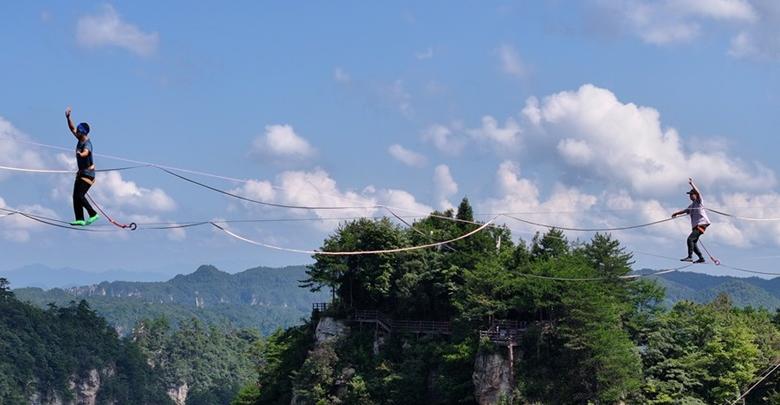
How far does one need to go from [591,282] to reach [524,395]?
243 inches

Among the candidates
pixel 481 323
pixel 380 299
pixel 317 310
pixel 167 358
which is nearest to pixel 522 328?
pixel 481 323

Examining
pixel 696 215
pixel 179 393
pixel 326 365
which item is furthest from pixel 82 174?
pixel 179 393

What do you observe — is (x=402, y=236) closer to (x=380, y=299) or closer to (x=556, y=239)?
(x=380, y=299)

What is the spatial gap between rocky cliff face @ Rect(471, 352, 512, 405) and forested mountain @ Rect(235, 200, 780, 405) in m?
0.06

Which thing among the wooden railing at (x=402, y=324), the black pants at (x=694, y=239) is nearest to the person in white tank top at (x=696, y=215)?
the black pants at (x=694, y=239)

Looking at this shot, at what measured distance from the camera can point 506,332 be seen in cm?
4500

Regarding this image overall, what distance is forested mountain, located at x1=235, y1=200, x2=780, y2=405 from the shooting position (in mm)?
43250

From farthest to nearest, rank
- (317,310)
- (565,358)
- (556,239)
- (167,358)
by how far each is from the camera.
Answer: (167,358) → (317,310) → (556,239) → (565,358)

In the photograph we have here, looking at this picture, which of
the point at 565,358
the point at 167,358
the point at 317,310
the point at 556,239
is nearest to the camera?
the point at 565,358

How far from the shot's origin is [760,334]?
166 feet

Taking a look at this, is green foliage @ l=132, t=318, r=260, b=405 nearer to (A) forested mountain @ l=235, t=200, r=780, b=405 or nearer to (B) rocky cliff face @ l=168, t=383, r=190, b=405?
(B) rocky cliff face @ l=168, t=383, r=190, b=405

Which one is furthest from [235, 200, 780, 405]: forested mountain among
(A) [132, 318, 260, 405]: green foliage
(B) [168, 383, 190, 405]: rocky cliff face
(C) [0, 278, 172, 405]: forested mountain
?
(B) [168, 383, 190, 405]: rocky cliff face

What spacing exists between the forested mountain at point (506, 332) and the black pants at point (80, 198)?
2797 centimetres

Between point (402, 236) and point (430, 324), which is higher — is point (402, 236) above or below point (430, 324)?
above
